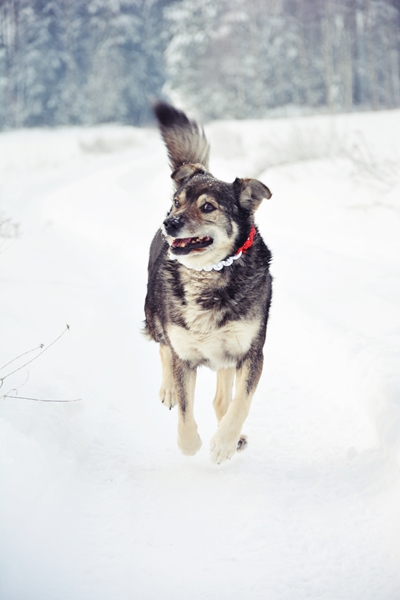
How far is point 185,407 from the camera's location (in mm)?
3027

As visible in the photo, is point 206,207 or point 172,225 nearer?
point 172,225

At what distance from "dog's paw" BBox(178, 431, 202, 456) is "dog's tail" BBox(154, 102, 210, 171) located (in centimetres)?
193

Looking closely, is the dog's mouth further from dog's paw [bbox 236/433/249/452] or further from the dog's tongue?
dog's paw [bbox 236/433/249/452]

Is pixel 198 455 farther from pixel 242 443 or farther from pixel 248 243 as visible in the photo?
pixel 248 243

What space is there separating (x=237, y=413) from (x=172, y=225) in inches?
45.7

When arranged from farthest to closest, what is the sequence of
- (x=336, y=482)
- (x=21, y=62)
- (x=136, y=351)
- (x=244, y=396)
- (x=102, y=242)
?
(x=21, y=62) → (x=102, y=242) → (x=136, y=351) → (x=244, y=396) → (x=336, y=482)

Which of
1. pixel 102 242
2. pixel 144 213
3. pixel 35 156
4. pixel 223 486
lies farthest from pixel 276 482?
pixel 35 156

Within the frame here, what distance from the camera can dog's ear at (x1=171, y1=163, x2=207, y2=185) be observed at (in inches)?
133

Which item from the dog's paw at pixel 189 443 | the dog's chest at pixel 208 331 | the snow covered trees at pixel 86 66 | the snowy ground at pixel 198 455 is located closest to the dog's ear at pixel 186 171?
the dog's chest at pixel 208 331

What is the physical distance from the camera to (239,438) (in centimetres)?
303

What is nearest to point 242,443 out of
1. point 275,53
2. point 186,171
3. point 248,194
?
point 248,194

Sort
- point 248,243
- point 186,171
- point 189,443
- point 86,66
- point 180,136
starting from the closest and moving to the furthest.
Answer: point 189,443 → point 248,243 → point 186,171 → point 180,136 → point 86,66

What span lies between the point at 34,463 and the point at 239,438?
122cm

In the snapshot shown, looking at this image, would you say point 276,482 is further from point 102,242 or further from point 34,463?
point 102,242
